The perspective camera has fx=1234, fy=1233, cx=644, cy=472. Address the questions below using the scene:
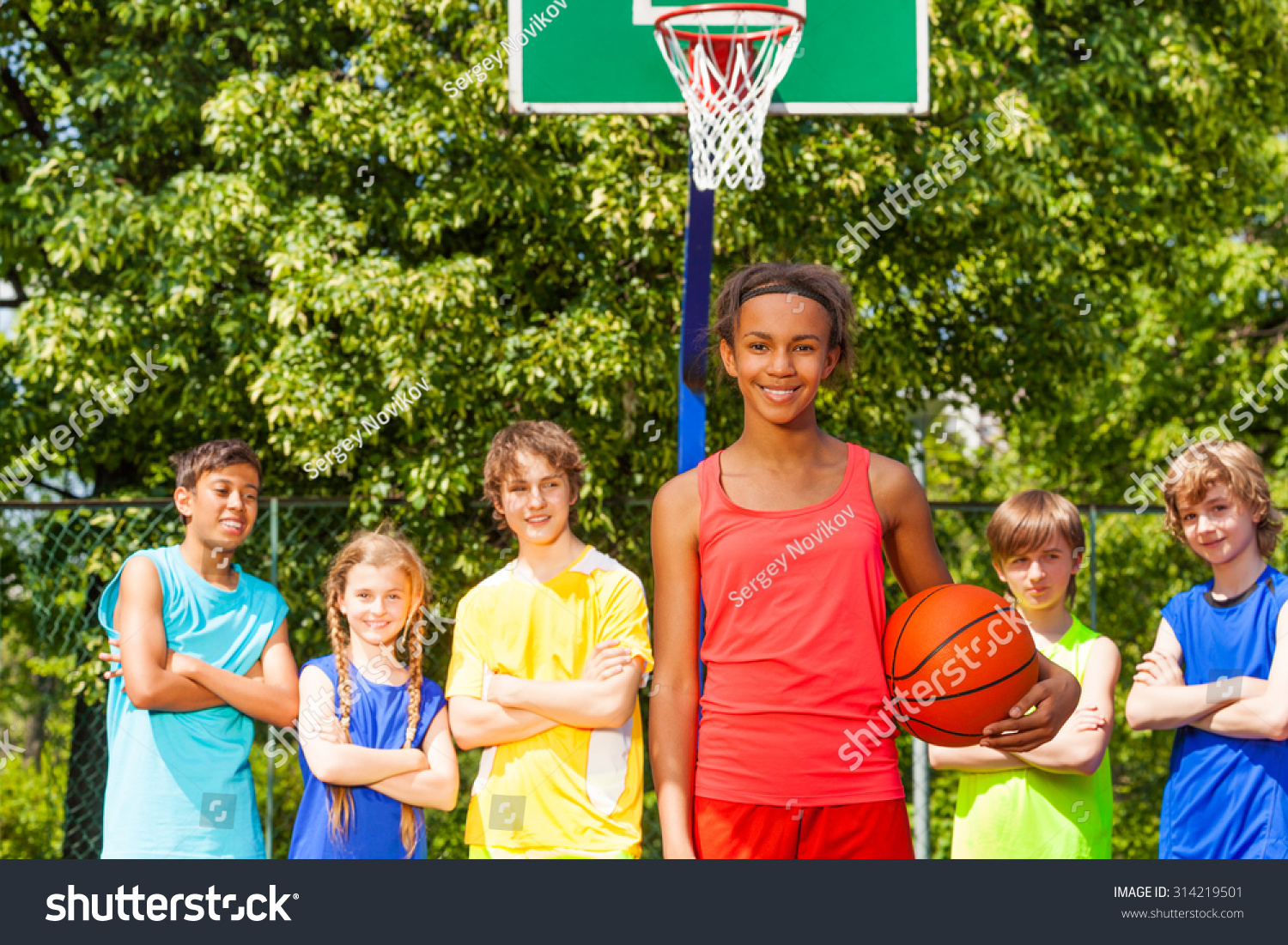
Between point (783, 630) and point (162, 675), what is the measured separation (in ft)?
7.46

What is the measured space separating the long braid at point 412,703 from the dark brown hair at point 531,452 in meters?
0.47

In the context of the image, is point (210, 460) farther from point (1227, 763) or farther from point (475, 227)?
point (475, 227)

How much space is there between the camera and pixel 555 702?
11.6 ft

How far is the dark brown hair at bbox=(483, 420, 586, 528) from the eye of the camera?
147 inches

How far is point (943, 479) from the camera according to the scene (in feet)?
43.2

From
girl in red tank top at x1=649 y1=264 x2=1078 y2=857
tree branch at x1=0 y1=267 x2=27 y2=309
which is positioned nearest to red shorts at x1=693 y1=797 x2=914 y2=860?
girl in red tank top at x1=649 y1=264 x2=1078 y2=857

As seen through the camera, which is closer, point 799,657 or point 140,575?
point 799,657

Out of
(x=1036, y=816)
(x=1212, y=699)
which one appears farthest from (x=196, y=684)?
(x=1212, y=699)

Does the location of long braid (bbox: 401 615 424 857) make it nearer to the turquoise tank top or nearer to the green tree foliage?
the turquoise tank top

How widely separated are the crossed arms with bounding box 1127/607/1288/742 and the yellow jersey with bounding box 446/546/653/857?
4.84 ft

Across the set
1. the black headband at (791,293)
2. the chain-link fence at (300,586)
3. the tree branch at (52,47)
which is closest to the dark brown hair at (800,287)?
the black headband at (791,293)

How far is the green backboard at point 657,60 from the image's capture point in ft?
15.6
